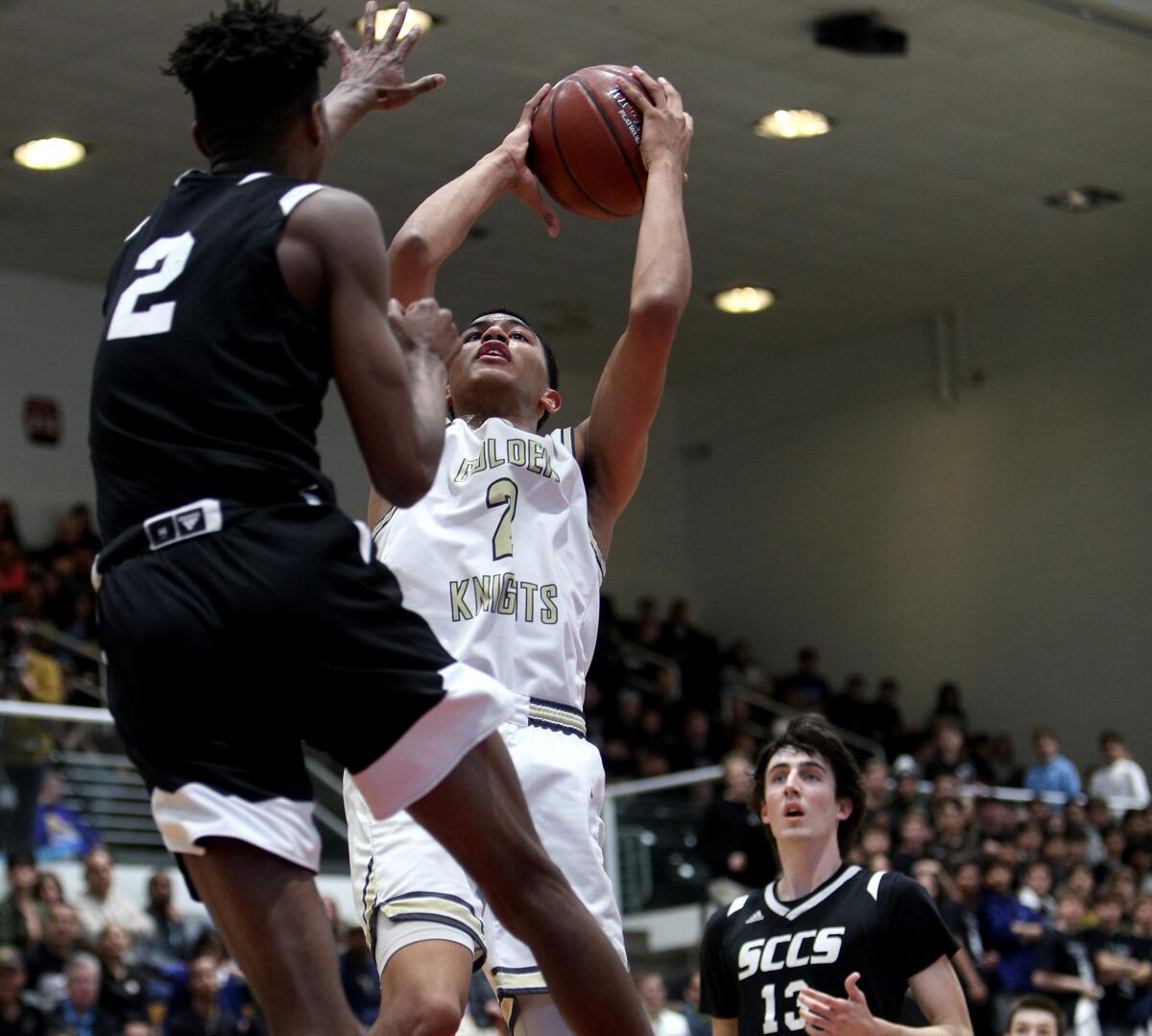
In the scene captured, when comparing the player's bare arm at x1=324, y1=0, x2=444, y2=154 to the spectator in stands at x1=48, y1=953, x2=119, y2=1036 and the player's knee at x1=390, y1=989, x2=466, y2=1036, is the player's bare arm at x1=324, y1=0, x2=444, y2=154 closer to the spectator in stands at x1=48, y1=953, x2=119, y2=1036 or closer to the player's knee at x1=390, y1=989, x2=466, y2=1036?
the player's knee at x1=390, y1=989, x2=466, y2=1036

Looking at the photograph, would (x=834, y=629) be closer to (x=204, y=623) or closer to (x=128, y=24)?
(x=128, y=24)

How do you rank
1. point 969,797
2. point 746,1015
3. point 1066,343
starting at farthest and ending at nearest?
point 1066,343
point 969,797
point 746,1015

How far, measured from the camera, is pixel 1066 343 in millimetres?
21188

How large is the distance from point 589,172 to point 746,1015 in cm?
225

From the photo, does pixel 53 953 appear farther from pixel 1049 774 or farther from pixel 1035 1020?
pixel 1049 774

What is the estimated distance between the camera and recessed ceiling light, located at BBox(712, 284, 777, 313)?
20.1 m

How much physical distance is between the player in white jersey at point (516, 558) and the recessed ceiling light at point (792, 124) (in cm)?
1103

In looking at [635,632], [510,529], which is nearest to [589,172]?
[510,529]

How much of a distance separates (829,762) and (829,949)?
58 cm

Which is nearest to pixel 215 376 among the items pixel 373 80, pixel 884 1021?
pixel 373 80

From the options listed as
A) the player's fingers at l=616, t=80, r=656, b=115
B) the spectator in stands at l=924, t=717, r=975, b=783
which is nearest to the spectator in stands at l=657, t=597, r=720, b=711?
the spectator in stands at l=924, t=717, r=975, b=783

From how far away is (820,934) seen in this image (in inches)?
206

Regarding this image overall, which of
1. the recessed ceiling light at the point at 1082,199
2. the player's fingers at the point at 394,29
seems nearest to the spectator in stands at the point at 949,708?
the recessed ceiling light at the point at 1082,199

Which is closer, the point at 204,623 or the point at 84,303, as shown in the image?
the point at 204,623
